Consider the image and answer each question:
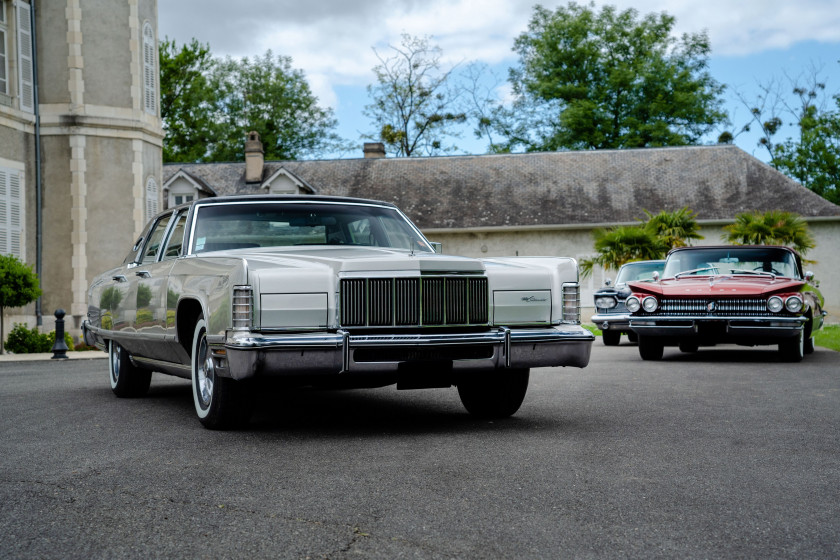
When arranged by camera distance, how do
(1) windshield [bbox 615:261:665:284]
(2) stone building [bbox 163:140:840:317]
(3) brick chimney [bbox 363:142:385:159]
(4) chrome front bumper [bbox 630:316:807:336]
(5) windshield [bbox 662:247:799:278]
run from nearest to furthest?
(4) chrome front bumper [bbox 630:316:807:336], (5) windshield [bbox 662:247:799:278], (1) windshield [bbox 615:261:665:284], (2) stone building [bbox 163:140:840:317], (3) brick chimney [bbox 363:142:385:159]

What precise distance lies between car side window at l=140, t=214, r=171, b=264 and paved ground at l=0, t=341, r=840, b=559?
50.6 inches

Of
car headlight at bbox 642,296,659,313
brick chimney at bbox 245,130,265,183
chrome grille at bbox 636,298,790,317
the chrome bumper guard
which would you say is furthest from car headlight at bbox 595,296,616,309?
brick chimney at bbox 245,130,265,183

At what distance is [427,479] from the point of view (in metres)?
4.99

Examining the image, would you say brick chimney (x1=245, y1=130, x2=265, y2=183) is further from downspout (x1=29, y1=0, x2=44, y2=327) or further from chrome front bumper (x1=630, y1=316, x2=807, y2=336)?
chrome front bumper (x1=630, y1=316, x2=807, y2=336)

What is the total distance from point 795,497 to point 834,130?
188 feet

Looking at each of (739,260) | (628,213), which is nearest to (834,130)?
(628,213)

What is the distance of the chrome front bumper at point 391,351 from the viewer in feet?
20.0

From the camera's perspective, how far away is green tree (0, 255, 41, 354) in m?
17.0

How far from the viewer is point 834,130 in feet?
186

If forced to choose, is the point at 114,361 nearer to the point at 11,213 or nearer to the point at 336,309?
the point at 336,309

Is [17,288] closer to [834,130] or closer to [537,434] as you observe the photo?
[537,434]

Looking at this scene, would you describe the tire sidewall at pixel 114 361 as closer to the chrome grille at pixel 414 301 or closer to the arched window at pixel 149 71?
the chrome grille at pixel 414 301

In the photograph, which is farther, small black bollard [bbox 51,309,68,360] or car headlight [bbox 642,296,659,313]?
small black bollard [bbox 51,309,68,360]

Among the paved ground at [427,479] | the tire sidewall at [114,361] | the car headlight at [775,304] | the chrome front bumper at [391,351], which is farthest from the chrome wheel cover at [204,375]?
the car headlight at [775,304]
